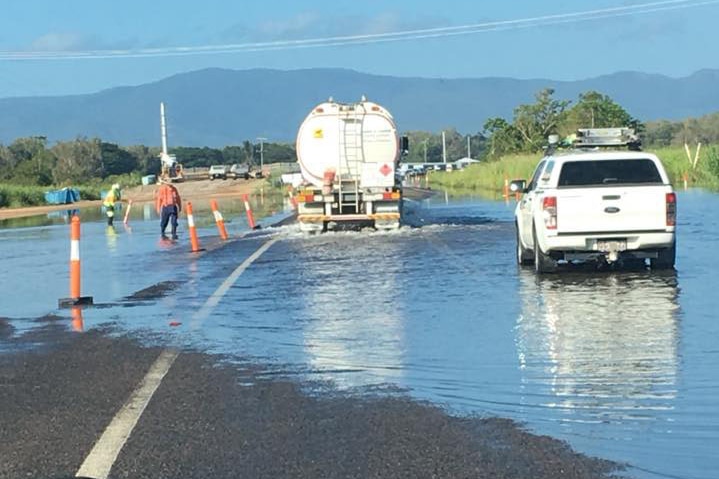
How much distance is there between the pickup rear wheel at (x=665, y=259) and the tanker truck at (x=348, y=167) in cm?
1336

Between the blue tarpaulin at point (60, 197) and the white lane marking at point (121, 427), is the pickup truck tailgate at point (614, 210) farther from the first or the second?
the blue tarpaulin at point (60, 197)

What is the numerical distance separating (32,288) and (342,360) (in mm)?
9950

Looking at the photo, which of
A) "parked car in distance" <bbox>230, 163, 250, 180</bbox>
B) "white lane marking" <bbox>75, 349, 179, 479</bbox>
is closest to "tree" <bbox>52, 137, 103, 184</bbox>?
"parked car in distance" <bbox>230, 163, 250, 180</bbox>

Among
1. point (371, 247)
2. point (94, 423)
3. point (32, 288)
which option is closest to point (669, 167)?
point (371, 247)

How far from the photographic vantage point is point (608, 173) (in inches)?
735

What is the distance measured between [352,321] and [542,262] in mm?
5292

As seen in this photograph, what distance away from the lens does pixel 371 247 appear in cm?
2597

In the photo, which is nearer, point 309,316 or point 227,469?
point 227,469

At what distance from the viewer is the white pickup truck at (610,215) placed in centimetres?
1803

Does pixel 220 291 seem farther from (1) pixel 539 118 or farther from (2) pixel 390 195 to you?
(1) pixel 539 118

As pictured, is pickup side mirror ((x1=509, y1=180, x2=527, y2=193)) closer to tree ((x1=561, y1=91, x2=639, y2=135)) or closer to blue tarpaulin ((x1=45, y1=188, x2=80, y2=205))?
blue tarpaulin ((x1=45, y1=188, x2=80, y2=205))

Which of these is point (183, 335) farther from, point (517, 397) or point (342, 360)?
point (517, 397)

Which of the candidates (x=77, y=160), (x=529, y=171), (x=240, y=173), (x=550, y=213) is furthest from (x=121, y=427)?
(x=77, y=160)

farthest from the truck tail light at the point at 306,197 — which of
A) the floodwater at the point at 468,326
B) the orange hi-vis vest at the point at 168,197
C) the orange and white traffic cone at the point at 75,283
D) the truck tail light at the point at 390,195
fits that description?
the orange and white traffic cone at the point at 75,283
